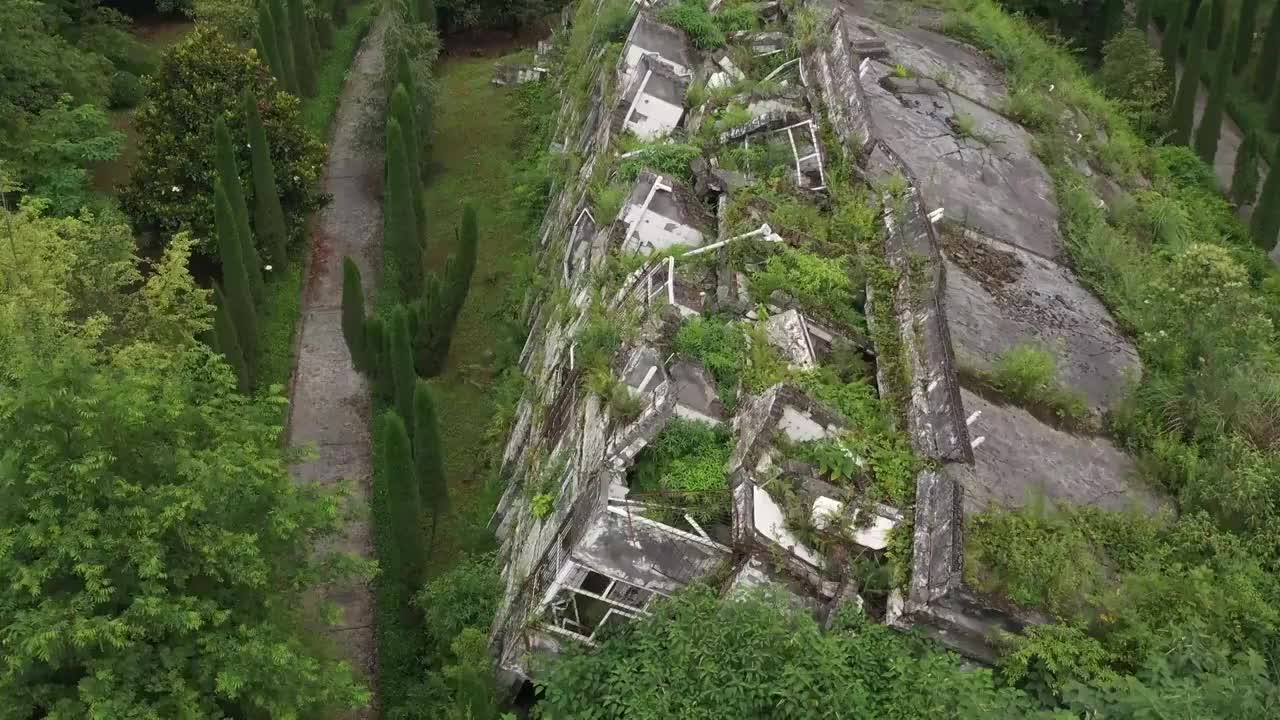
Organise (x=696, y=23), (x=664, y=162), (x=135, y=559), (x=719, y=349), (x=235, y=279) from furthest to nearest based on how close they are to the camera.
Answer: (x=696, y=23) → (x=235, y=279) → (x=664, y=162) → (x=719, y=349) → (x=135, y=559)

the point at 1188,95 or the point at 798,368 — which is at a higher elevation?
the point at 798,368

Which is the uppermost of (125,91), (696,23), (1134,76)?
(696,23)

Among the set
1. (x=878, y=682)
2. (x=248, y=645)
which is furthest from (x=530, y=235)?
(x=878, y=682)

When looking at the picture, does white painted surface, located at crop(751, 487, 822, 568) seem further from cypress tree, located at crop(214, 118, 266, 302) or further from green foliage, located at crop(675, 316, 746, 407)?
cypress tree, located at crop(214, 118, 266, 302)

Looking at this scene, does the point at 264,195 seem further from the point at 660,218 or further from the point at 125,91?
the point at 660,218

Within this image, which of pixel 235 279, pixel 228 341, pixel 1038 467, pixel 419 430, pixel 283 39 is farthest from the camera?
pixel 283 39

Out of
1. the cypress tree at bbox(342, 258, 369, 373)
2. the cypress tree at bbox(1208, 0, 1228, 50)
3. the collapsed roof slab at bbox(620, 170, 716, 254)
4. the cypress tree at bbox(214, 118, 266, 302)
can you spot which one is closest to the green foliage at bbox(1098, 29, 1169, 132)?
the cypress tree at bbox(1208, 0, 1228, 50)

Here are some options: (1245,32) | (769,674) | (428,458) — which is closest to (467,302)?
(428,458)

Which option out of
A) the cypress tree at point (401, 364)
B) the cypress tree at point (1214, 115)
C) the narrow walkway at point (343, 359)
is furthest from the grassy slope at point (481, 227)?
the cypress tree at point (1214, 115)
